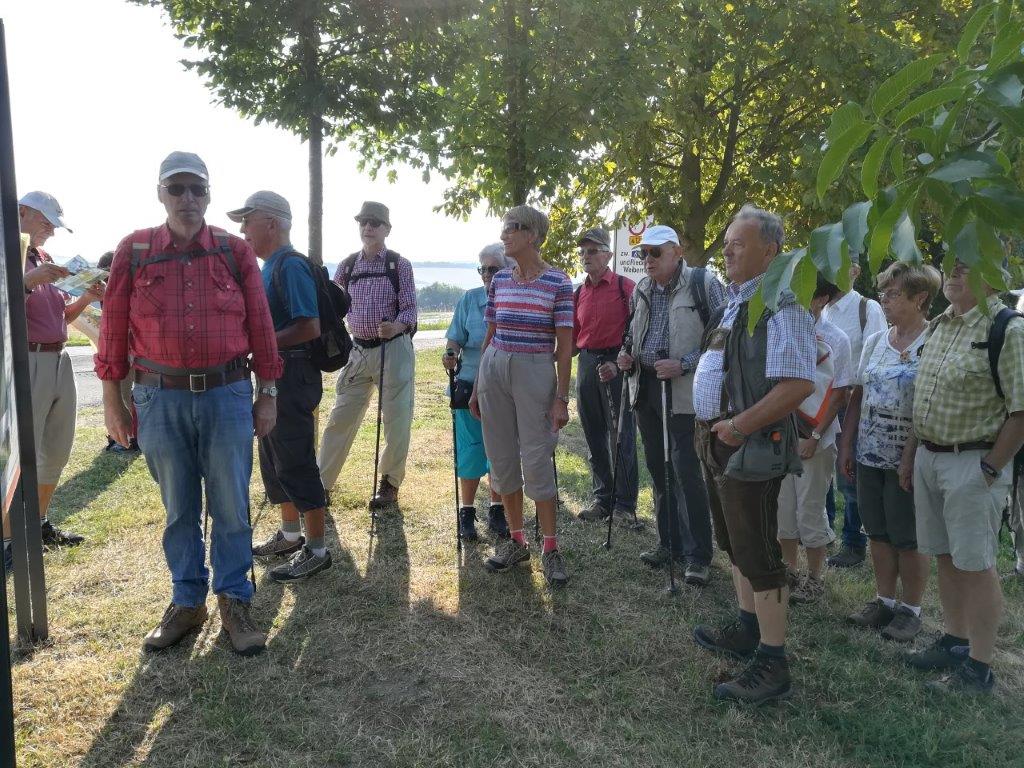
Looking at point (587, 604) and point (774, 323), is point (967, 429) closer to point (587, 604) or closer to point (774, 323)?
point (774, 323)

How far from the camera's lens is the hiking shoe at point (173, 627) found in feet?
11.4

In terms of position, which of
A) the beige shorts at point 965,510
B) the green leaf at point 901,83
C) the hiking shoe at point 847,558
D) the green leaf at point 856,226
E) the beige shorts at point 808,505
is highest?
the green leaf at point 901,83

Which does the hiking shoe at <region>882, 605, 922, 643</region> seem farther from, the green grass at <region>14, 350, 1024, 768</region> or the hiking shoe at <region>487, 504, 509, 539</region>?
the hiking shoe at <region>487, 504, 509, 539</region>

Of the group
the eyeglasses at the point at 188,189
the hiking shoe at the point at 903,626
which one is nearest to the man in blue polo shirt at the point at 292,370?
the eyeglasses at the point at 188,189

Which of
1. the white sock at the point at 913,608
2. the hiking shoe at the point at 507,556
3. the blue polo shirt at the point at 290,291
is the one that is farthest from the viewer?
the hiking shoe at the point at 507,556

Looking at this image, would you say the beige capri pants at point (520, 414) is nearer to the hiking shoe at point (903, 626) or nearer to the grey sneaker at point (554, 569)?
the grey sneaker at point (554, 569)

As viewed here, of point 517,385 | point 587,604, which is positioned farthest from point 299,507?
point 587,604

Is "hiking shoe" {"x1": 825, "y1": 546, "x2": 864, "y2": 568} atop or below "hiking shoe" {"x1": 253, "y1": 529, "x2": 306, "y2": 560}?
below

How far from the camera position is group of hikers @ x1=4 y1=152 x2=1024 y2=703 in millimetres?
3113

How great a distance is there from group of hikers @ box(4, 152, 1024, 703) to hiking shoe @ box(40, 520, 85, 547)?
4.0 inches

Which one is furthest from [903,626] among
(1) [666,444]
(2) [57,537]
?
(2) [57,537]

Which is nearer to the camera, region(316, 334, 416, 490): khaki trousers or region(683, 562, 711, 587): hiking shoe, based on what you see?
region(683, 562, 711, 587): hiking shoe

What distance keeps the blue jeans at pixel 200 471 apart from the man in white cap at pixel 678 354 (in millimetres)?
2284

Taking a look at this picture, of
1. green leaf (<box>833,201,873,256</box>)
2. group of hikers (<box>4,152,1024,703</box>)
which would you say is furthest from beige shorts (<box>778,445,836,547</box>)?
green leaf (<box>833,201,873,256</box>)
